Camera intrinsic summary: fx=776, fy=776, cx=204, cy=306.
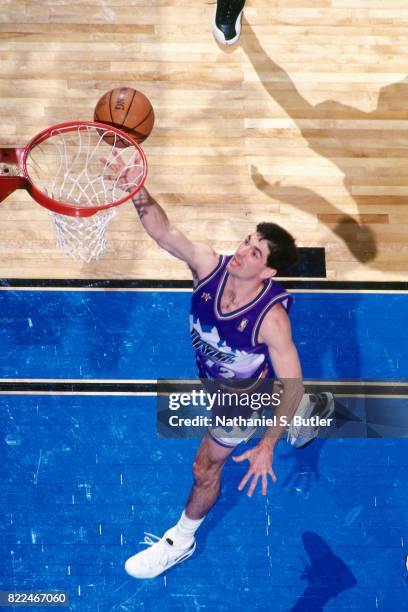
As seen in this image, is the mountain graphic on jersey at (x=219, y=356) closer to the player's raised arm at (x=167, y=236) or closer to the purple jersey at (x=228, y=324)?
the purple jersey at (x=228, y=324)

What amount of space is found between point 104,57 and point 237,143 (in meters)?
1.60

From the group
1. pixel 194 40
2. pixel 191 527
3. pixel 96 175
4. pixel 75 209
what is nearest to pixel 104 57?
pixel 194 40

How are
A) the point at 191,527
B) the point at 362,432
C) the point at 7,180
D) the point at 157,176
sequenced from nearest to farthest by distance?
the point at 7,180
the point at 191,527
the point at 362,432
the point at 157,176

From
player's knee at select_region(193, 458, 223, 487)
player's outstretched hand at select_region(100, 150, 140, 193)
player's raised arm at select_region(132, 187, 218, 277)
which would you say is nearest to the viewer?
player's raised arm at select_region(132, 187, 218, 277)

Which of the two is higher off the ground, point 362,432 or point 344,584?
point 362,432

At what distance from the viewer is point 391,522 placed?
6.61 metres

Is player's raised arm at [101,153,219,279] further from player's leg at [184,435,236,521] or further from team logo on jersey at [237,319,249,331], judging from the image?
player's leg at [184,435,236,521]

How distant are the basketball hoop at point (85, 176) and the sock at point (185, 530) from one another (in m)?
2.51

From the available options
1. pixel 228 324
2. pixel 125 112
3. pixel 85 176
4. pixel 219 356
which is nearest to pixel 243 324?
pixel 228 324

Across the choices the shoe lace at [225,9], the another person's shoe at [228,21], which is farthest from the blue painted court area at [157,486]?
the shoe lace at [225,9]

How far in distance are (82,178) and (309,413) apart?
2.99 meters

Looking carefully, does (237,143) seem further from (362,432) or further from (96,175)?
(362,432)

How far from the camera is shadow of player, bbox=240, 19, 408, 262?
293 inches

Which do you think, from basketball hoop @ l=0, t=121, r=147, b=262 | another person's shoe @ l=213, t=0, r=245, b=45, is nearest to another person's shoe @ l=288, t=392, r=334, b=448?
basketball hoop @ l=0, t=121, r=147, b=262
